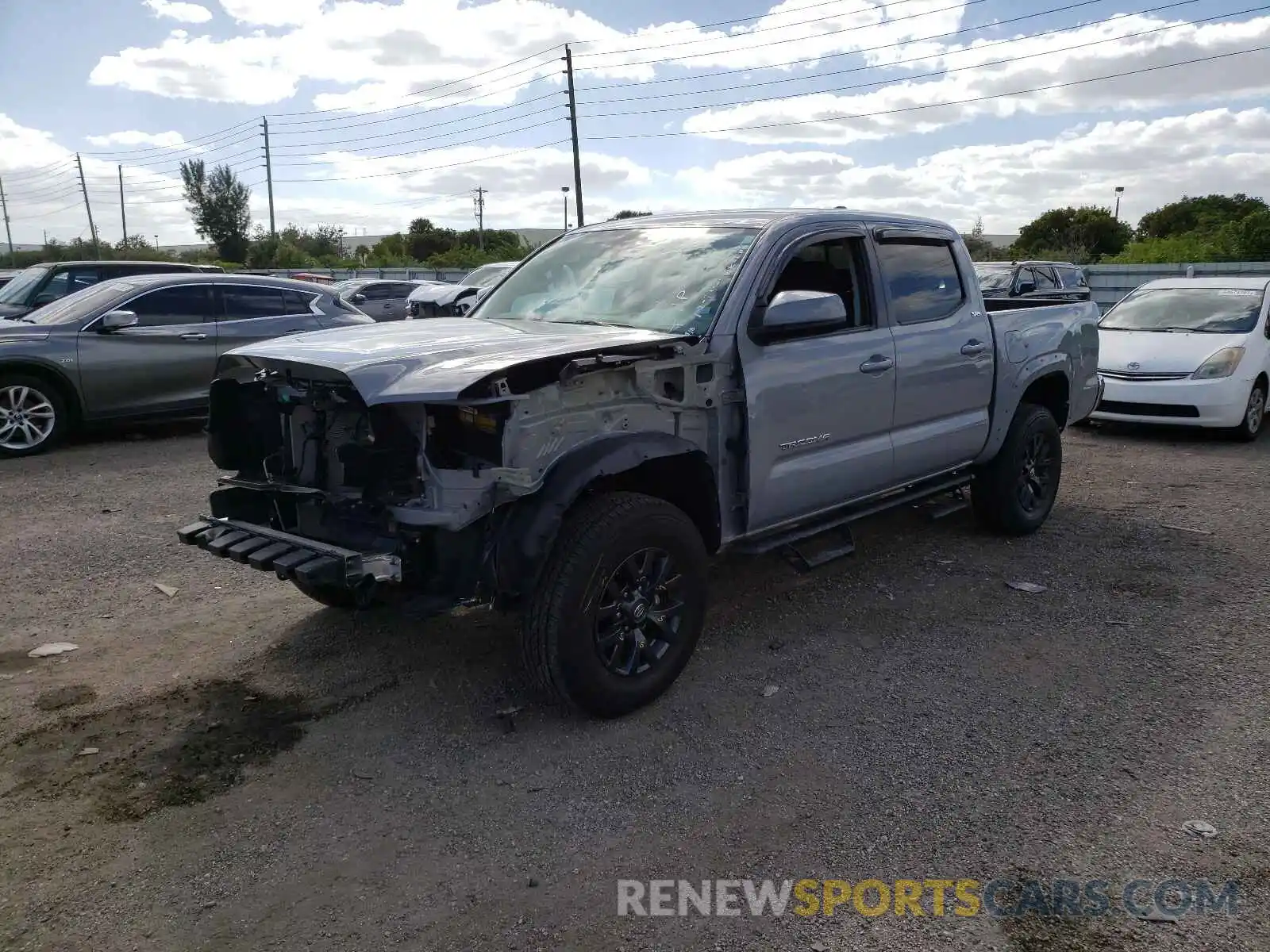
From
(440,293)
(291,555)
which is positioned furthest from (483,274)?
(291,555)

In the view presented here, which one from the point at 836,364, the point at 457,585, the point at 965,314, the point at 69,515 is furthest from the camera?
the point at 69,515

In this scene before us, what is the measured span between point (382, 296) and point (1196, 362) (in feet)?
62.2

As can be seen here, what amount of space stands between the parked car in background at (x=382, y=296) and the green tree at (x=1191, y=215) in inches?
1509

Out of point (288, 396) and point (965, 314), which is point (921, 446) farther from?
point (288, 396)

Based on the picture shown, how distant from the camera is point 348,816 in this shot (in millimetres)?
3316

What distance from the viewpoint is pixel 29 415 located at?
895 cm

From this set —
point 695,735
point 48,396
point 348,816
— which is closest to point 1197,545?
point 695,735

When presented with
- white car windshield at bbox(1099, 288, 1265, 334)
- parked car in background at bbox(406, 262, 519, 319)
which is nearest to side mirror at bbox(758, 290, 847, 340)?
white car windshield at bbox(1099, 288, 1265, 334)

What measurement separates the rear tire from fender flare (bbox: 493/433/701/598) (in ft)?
11.1

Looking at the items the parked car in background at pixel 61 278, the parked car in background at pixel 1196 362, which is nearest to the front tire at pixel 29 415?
the parked car in background at pixel 61 278

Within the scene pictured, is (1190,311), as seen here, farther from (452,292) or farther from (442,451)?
(452,292)

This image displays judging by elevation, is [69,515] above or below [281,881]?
above

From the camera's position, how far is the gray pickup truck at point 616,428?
358 centimetres

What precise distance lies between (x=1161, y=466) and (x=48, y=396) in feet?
33.4
